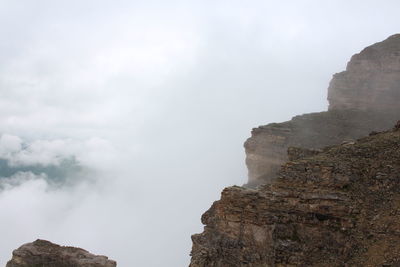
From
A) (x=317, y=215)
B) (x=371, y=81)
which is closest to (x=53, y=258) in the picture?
(x=317, y=215)

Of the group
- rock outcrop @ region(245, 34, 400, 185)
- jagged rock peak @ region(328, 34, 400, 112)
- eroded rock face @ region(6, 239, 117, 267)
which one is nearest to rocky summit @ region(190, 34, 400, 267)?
eroded rock face @ region(6, 239, 117, 267)

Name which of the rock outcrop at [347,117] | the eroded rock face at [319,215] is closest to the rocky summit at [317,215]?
the eroded rock face at [319,215]

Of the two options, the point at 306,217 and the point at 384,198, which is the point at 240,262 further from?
the point at 384,198

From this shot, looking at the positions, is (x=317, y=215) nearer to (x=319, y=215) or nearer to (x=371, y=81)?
(x=319, y=215)

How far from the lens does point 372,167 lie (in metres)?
26.5

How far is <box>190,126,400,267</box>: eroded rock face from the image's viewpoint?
24.3m

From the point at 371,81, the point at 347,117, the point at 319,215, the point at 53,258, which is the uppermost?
the point at 371,81

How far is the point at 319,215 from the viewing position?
25938 millimetres

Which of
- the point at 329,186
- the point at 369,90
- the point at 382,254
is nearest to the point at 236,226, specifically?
the point at 329,186

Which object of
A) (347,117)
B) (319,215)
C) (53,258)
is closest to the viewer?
(319,215)

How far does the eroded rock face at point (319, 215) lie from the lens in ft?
79.7

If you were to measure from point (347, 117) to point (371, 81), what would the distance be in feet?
24.1

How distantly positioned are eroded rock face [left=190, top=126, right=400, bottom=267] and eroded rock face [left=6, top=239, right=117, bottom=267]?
26.0 feet

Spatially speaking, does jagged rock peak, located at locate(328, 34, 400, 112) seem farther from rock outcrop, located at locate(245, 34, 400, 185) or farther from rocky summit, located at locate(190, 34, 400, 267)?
rocky summit, located at locate(190, 34, 400, 267)
